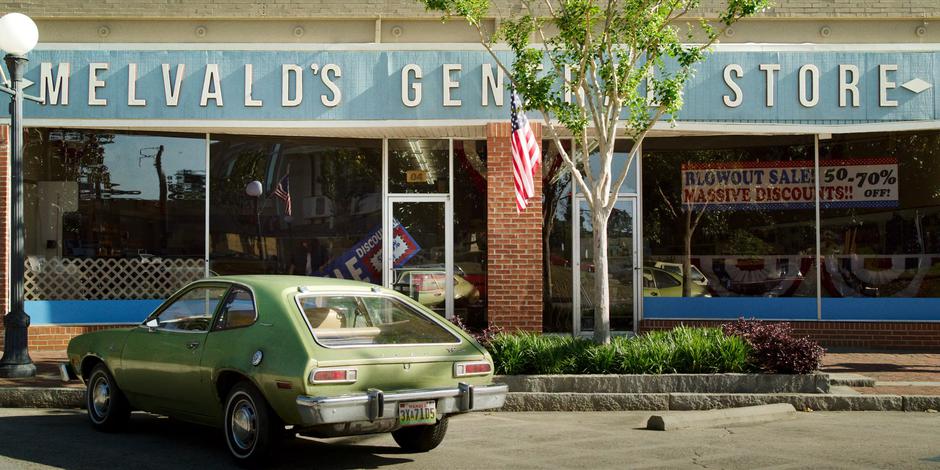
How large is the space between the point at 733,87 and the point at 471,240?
181 inches

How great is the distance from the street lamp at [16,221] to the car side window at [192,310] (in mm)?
3736

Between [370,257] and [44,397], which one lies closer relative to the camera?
[44,397]

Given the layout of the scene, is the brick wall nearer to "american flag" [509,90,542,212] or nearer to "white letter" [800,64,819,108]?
"white letter" [800,64,819,108]

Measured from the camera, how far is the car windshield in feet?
23.8

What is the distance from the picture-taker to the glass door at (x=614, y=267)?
14.6 metres

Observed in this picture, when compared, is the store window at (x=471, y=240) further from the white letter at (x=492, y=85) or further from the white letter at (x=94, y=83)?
the white letter at (x=94, y=83)

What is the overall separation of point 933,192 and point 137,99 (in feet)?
40.0

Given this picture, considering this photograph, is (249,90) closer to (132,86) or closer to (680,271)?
(132,86)

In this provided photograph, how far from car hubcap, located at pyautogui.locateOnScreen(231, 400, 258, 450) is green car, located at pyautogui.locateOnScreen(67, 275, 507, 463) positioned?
12 millimetres

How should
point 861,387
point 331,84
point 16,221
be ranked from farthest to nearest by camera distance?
point 331,84 < point 16,221 < point 861,387

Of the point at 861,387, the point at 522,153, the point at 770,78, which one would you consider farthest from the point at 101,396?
the point at 770,78

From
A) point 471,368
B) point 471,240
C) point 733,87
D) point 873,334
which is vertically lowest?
point 873,334

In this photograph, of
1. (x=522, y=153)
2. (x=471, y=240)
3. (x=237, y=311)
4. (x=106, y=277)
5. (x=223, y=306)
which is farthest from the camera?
(x=471, y=240)

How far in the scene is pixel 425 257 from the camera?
14797 millimetres
